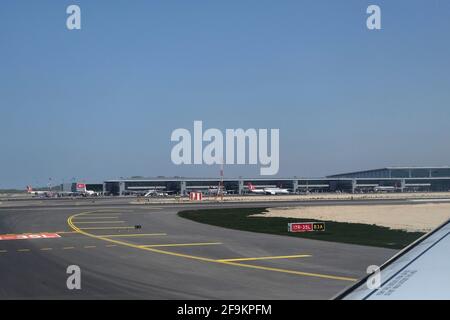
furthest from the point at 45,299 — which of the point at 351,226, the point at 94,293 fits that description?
the point at 351,226

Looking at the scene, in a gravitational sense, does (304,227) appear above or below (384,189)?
above

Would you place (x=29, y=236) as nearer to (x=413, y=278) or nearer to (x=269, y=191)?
(x=413, y=278)

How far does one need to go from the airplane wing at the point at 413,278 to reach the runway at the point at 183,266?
5.42m

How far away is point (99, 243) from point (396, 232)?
1505cm

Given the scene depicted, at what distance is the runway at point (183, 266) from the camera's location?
1130cm

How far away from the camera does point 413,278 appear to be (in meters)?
4.57

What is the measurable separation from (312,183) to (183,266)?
153020 millimetres

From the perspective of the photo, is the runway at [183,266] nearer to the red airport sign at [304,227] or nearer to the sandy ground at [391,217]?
the red airport sign at [304,227]

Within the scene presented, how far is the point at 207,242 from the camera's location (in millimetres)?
22125

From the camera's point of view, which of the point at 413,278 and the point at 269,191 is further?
the point at 269,191

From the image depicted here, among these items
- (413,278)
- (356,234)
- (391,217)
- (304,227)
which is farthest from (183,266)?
(391,217)

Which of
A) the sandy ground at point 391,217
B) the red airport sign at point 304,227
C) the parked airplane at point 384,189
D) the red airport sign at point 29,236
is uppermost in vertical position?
the red airport sign at point 304,227

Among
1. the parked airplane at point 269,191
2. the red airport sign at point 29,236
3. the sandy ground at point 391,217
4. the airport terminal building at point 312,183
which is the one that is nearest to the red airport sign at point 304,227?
the sandy ground at point 391,217
